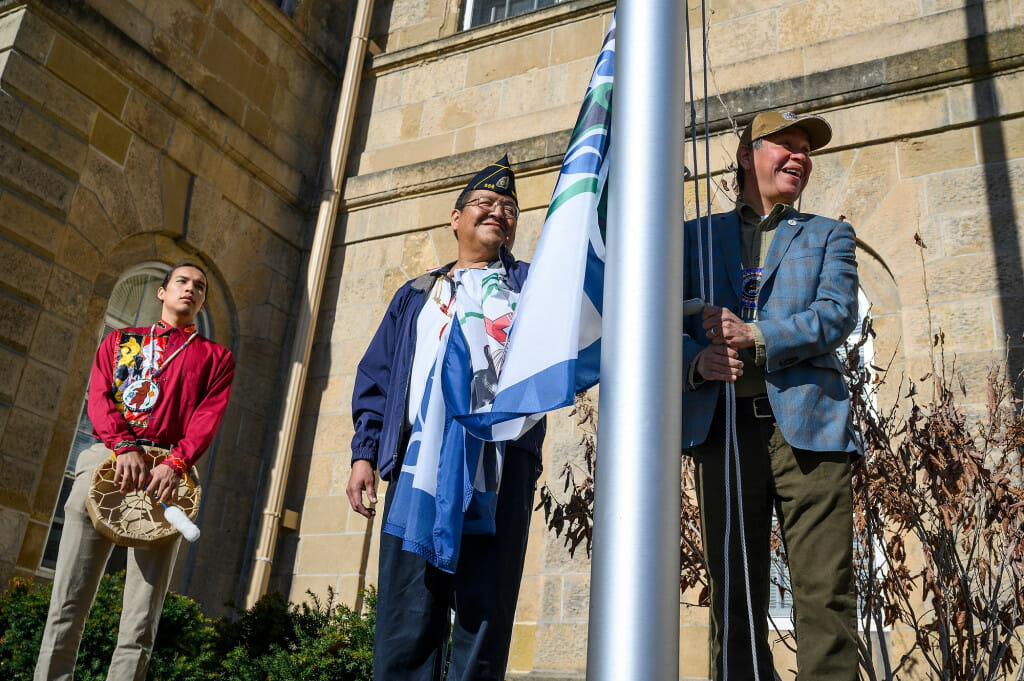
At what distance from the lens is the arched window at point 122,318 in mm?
6086

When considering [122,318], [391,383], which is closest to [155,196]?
[122,318]

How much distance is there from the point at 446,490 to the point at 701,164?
4044mm

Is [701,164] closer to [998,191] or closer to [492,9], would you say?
[998,191]

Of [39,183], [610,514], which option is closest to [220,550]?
[39,183]

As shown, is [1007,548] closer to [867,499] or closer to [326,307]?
[867,499]

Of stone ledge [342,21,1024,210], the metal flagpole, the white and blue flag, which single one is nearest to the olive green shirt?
the white and blue flag

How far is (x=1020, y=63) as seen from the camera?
570cm

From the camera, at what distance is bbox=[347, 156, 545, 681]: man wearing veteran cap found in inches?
103

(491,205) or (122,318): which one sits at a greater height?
(122,318)

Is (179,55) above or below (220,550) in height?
above

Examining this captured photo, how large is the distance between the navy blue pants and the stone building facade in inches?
118

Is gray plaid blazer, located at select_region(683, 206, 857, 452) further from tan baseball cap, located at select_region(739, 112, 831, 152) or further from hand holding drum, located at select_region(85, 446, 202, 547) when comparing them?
hand holding drum, located at select_region(85, 446, 202, 547)

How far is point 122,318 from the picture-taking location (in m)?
6.81

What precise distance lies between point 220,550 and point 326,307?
6.58ft
